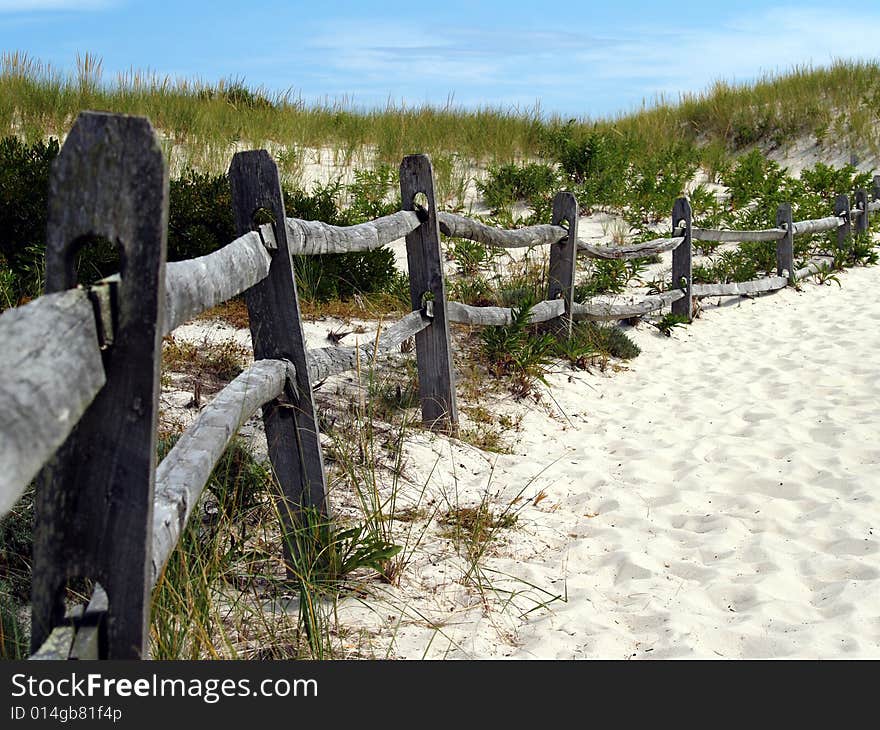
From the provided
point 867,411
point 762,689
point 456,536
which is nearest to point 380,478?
point 456,536

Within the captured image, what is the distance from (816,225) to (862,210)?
198cm

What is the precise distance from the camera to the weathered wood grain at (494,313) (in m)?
5.72

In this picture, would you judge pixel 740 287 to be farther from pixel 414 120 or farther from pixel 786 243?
pixel 414 120

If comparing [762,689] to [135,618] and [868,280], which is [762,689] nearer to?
[135,618]

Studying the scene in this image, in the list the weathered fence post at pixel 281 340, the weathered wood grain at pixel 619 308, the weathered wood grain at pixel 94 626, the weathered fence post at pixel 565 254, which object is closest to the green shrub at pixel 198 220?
the weathered fence post at pixel 565 254

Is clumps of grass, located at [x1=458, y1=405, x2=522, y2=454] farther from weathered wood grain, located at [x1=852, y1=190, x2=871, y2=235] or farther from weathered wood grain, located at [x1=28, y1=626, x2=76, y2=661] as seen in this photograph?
weathered wood grain, located at [x1=852, y1=190, x2=871, y2=235]

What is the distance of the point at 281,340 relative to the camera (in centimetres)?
→ 346

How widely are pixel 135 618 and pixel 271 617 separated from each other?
1.31m

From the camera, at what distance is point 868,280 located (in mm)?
11406

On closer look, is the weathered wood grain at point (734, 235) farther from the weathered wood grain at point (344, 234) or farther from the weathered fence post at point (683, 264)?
the weathered wood grain at point (344, 234)

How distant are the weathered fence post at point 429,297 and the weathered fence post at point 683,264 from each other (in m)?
4.56

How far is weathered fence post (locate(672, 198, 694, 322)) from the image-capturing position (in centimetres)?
930

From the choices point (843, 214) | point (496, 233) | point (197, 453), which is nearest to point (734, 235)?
point (843, 214)

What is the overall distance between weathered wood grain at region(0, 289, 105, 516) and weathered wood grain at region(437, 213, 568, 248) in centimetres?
394
